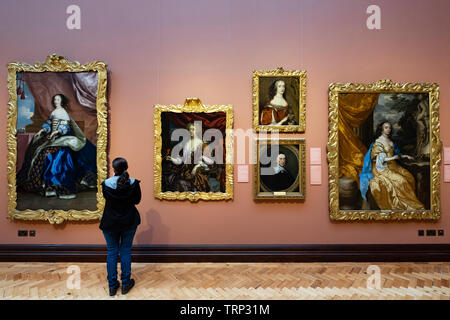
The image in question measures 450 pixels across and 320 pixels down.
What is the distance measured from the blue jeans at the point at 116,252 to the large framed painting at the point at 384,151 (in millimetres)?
3511

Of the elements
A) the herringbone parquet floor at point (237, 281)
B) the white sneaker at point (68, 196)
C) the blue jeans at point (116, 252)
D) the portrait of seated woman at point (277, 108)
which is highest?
the portrait of seated woman at point (277, 108)

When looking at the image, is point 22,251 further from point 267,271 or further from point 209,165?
point 267,271

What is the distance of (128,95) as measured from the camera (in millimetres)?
4227

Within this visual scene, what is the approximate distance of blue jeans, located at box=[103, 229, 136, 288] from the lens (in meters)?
3.01

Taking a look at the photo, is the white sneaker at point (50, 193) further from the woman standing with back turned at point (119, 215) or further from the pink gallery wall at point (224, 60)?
the woman standing with back turned at point (119, 215)

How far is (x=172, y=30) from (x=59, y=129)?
9.13 feet

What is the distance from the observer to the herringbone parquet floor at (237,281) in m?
3.15

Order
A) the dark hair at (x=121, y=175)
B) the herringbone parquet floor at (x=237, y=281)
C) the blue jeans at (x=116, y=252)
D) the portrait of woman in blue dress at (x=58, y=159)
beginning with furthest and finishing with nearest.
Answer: the portrait of woman in blue dress at (x=58, y=159) < the herringbone parquet floor at (x=237, y=281) < the blue jeans at (x=116, y=252) < the dark hair at (x=121, y=175)

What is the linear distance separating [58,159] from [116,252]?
2.25 meters

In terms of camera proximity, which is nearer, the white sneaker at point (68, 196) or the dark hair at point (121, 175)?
the dark hair at point (121, 175)

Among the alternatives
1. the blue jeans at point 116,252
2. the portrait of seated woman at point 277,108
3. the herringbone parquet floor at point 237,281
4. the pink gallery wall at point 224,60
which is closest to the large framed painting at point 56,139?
the pink gallery wall at point 224,60

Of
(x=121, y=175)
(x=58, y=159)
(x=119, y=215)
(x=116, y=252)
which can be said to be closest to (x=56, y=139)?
(x=58, y=159)

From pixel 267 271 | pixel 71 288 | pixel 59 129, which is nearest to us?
pixel 71 288

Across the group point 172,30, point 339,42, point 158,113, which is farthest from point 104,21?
point 339,42
